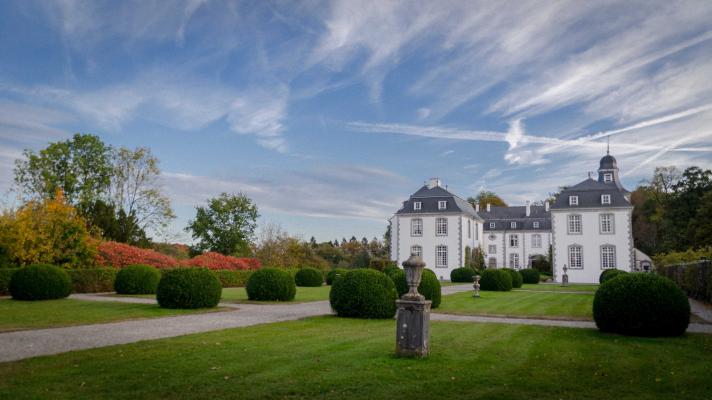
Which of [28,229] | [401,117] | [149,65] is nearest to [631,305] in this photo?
[401,117]

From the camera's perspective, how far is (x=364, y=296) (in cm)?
1272

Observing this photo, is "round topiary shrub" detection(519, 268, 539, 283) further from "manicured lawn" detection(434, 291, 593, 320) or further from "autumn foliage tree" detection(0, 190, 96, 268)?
"autumn foliage tree" detection(0, 190, 96, 268)

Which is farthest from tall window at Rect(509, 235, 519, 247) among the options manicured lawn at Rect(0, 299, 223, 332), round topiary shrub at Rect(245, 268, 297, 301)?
manicured lawn at Rect(0, 299, 223, 332)

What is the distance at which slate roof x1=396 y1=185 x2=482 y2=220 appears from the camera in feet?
145

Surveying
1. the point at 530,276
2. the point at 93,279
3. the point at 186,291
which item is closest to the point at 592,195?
the point at 530,276

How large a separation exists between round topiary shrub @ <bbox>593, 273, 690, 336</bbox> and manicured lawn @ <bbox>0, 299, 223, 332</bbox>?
1040 cm

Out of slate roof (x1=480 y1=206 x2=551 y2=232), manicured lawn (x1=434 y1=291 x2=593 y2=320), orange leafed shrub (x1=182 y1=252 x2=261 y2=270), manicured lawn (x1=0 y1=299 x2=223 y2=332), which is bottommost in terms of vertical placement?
manicured lawn (x1=0 y1=299 x2=223 y2=332)

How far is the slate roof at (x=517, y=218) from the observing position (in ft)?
180

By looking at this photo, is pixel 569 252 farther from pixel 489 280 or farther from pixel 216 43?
pixel 216 43

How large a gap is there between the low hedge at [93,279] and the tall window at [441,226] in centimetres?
2785

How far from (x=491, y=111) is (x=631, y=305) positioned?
9.99 meters

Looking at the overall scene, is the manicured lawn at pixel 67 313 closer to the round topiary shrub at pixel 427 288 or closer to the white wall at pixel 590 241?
the round topiary shrub at pixel 427 288

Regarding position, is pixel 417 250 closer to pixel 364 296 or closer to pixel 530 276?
pixel 530 276

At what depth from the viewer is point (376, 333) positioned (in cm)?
987
